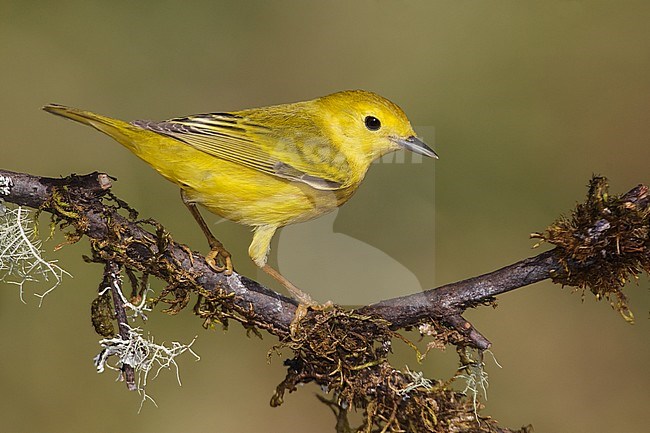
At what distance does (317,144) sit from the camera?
4113 mm

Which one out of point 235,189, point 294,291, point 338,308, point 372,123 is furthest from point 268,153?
point 338,308

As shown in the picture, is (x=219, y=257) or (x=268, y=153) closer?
(x=219, y=257)

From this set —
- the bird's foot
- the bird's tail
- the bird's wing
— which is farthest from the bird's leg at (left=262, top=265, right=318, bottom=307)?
the bird's tail

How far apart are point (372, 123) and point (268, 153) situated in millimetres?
583

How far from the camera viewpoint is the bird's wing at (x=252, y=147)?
3.61m

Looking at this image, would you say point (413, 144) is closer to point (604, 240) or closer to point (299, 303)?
point (299, 303)

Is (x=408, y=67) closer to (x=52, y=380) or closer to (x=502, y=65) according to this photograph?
(x=502, y=65)

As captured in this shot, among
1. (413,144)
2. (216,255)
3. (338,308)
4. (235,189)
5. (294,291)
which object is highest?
(413,144)

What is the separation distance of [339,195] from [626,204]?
70.6 inches

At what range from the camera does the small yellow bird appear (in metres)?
3.53

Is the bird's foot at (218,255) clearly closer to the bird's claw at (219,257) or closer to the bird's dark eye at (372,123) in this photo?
the bird's claw at (219,257)

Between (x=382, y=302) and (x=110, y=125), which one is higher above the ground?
(x=110, y=125)

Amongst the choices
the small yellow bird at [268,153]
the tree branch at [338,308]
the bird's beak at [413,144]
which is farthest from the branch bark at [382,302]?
the bird's beak at [413,144]

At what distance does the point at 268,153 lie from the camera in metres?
3.84
